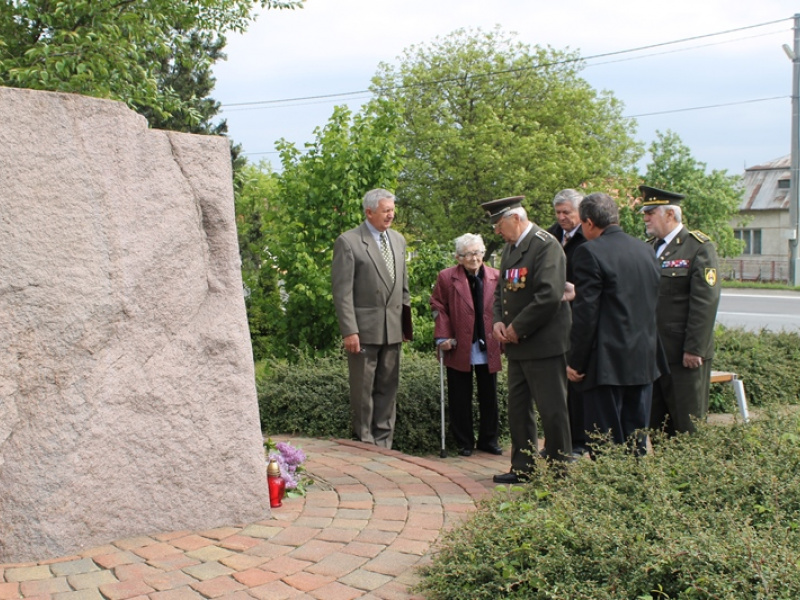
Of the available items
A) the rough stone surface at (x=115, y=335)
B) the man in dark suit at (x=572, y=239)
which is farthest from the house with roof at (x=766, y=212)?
the rough stone surface at (x=115, y=335)

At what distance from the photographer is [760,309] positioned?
22.9 m

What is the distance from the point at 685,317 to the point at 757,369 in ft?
12.6

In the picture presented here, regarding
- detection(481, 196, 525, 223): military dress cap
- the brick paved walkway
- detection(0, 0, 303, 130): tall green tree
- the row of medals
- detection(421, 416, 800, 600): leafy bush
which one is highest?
detection(0, 0, 303, 130): tall green tree

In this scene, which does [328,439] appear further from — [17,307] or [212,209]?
[17,307]

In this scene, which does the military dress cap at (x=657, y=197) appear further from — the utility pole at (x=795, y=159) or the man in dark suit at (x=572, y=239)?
the utility pole at (x=795, y=159)

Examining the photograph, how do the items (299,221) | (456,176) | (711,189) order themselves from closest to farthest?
1. (299,221)
2. (456,176)
3. (711,189)

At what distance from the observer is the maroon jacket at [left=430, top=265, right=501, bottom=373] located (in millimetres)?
6418

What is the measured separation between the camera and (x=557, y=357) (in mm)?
Answer: 5172

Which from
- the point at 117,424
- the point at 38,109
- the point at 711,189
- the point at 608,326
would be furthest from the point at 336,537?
the point at 711,189

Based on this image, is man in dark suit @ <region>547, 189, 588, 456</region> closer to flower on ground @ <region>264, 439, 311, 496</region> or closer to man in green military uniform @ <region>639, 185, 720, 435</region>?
man in green military uniform @ <region>639, 185, 720, 435</region>

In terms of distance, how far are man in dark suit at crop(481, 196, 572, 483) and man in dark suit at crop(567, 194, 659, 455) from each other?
0.58 feet

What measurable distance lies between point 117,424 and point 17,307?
69cm

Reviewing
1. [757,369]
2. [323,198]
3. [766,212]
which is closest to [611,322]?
[323,198]

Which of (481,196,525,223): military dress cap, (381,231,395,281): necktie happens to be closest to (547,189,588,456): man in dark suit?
(481,196,525,223): military dress cap
